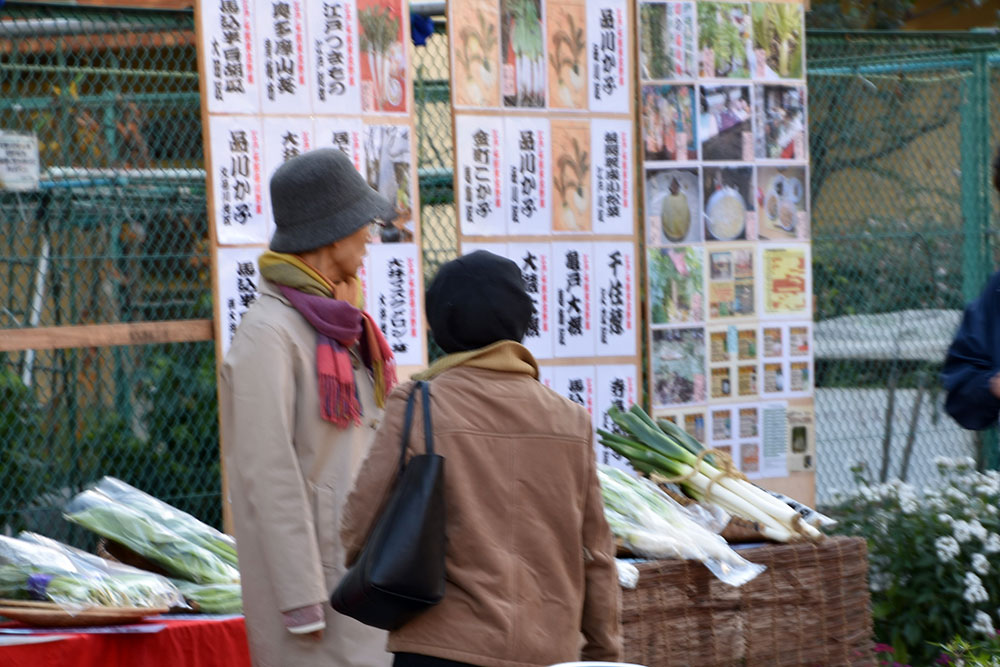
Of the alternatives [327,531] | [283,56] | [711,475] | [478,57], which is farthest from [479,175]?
[327,531]

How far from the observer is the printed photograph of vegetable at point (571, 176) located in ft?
17.6

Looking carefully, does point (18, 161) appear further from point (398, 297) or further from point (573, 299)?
point (573, 299)

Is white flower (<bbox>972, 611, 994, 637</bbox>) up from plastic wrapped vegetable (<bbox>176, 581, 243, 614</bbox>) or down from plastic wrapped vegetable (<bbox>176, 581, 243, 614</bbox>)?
down

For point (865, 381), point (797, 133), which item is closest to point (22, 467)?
point (797, 133)

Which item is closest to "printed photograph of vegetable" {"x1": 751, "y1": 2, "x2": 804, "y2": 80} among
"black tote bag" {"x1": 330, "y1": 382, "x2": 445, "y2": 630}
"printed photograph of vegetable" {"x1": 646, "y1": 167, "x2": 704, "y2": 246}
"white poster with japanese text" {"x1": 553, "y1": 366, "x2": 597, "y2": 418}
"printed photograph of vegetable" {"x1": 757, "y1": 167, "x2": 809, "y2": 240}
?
"printed photograph of vegetable" {"x1": 757, "y1": 167, "x2": 809, "y2": 240}

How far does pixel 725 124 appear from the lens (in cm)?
572

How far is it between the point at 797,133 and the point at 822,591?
212cm

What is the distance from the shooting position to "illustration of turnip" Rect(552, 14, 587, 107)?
5355 millimetres

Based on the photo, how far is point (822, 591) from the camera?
4859 millimetres

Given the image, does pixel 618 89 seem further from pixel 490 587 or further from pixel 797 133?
pixel 490 587

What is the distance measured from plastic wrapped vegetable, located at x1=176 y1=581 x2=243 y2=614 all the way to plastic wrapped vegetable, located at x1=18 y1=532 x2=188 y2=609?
0.05m

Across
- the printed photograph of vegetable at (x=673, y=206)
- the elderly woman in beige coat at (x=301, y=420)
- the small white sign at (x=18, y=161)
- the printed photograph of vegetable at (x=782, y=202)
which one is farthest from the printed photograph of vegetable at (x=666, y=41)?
the elderly woman in beige coat at (x=301, y=420)

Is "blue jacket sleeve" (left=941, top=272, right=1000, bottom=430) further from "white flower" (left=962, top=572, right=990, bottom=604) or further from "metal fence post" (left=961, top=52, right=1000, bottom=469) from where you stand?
"metal fence post" (left=961, top=52, right=1000, bottom=469)

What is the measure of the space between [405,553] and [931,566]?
3774mm
